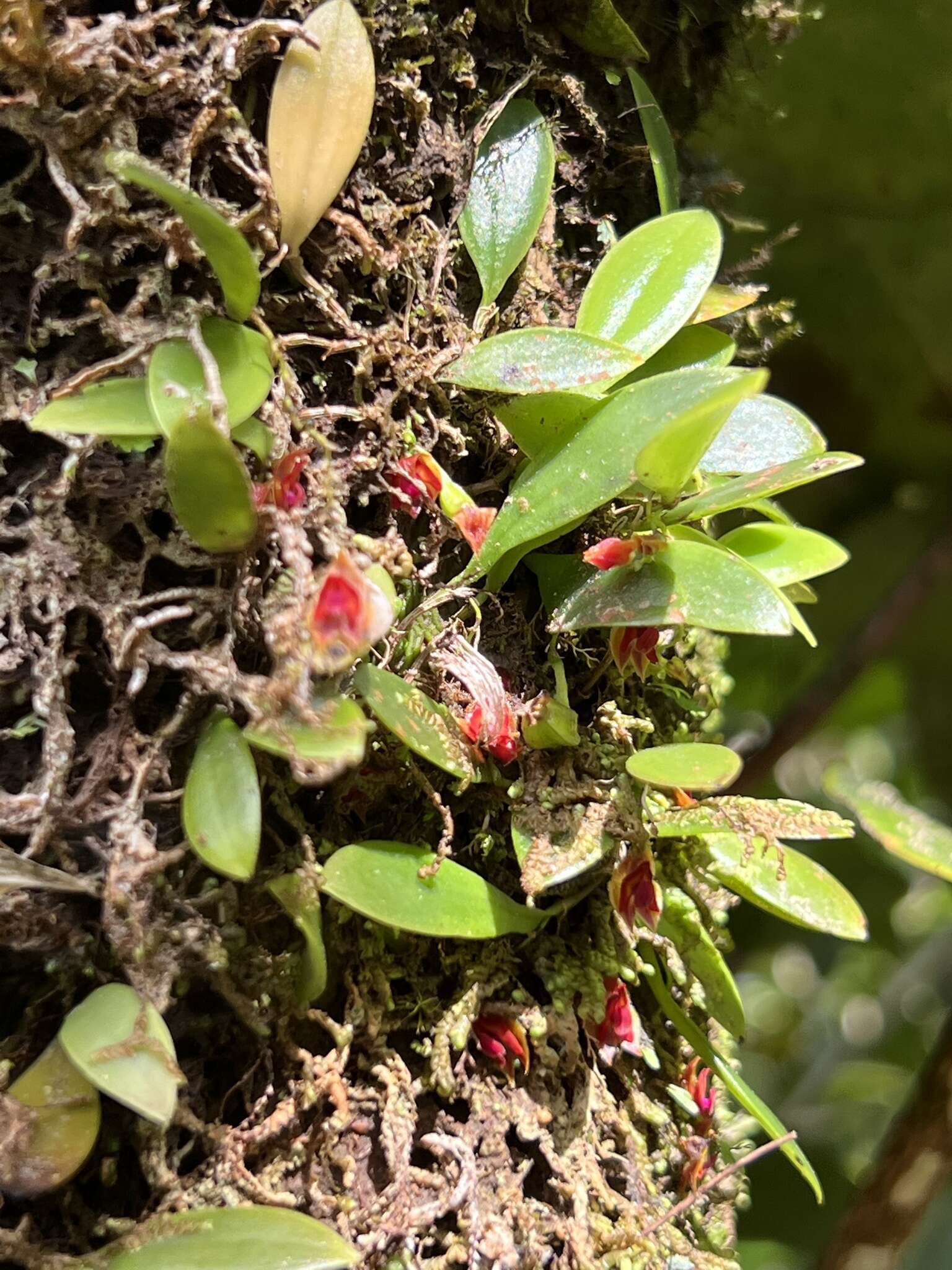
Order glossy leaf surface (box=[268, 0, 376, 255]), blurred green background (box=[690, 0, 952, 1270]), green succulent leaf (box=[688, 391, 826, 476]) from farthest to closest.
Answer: blurred green background (box=[690, 0, 952, 1270]), green succulent leaf (box=[688, 391, 826, 476]), glossy leaf surface (box=[268, 0, 376, 255])

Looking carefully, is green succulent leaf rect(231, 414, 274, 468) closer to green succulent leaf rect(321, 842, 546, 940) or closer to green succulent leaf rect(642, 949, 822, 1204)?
green succulent leaf rect(321, 842, 546, 940)

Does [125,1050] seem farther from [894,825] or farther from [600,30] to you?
[600,30]

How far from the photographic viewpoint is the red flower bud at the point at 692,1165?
2.13 ft

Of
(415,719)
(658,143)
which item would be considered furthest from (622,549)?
(658,143)

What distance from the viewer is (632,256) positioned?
621mm

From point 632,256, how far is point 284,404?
0.92ft

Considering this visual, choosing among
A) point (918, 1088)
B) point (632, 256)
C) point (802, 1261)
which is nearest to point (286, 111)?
point (632, 256)

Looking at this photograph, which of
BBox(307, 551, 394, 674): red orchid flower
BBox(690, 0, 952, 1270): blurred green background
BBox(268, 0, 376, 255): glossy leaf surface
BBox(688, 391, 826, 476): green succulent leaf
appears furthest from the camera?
BBox(690, 0, 952, 1270): blurred green background

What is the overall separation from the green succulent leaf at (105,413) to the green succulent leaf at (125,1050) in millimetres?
290

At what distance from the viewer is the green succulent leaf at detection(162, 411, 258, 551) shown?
43 cm

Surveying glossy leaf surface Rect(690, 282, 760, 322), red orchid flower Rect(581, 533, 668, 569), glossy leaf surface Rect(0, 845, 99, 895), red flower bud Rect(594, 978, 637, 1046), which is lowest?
red flower bud Rect(594, 978, 637, 1046)

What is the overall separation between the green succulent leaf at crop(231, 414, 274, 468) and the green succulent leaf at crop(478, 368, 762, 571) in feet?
0.50

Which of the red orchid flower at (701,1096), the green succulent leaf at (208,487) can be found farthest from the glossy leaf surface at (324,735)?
the red orchid flower at (701,1096)

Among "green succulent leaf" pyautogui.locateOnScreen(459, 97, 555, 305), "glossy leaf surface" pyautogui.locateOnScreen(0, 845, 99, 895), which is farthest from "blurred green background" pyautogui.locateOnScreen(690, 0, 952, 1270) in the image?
"glossy leaf surface" pyautogui.locateOnScreen(0, 845, 99, 895)
